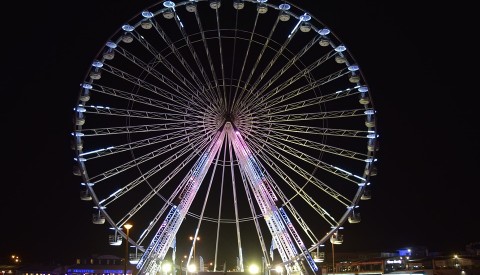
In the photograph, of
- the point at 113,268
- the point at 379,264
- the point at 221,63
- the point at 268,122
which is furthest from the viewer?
the point at 113,268

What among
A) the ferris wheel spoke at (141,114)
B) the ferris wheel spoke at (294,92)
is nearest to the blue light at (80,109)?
the ferris wheel spoke at (141,114)

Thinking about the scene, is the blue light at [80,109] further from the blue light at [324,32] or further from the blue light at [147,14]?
the blue light at [324,32]

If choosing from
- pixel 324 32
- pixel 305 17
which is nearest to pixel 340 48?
pixel 324 32

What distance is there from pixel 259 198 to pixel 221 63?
8688 millimetres

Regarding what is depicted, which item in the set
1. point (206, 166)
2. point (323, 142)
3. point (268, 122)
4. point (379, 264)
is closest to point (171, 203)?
point (206, 166)

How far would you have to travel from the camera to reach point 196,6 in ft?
95.2

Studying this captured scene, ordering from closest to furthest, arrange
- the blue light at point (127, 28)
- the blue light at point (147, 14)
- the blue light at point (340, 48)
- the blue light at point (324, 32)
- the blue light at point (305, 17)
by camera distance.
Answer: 1. the blue light at point (147, 14)
2. the blue light at point (127, 28)
3. the blue light at point (305, 17)
4. the blue light at point (324, 32)
5. the blue light at point (340, 48)

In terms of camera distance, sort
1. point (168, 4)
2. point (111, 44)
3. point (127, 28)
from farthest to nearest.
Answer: point (111, 44), point (168, 4), point (127, 28)

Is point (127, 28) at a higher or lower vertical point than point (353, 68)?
higher

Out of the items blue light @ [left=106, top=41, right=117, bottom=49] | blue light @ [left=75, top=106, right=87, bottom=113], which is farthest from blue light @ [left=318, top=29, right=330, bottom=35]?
blue light @ [left=75, top=106, right=87, bottom=113]

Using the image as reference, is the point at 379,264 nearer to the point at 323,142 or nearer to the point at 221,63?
the point at 323,142

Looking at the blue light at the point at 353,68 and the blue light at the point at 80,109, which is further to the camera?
the blue light at the point at 353,68

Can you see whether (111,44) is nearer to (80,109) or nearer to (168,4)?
(168,4)

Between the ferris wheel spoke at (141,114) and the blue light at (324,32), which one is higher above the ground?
the blue light at (324,32)
